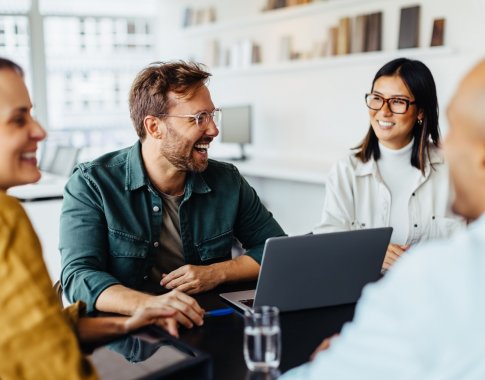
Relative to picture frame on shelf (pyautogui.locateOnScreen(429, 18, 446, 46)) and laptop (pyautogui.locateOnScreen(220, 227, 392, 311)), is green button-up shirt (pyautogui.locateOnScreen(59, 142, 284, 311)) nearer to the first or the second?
laptop (pyautogui.locateOnScreen(220, 227, 392, 311))

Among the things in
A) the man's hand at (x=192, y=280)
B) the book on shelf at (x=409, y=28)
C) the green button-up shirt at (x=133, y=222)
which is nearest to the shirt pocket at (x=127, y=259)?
the green button-up shirt at (x=133, y=222)

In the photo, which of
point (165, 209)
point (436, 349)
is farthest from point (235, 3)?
point (436, 349)

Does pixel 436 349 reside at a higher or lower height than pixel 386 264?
higher

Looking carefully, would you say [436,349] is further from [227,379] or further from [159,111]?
[159,111]

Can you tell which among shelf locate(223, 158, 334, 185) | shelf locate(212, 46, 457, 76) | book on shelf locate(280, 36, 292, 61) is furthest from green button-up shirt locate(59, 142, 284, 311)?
book on shelf locate(280, 36, 292, 61)

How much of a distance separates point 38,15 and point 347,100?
365 cm

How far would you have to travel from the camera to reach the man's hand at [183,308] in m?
1.48

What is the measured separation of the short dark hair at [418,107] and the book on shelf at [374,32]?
2040mm

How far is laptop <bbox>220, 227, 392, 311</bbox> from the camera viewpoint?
58.7 inches

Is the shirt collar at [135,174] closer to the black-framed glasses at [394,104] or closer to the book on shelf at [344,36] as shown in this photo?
the black-framed glasses at [394,104]

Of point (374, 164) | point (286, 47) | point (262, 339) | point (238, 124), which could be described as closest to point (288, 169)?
point (238, 124)

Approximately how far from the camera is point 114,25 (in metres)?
7.14

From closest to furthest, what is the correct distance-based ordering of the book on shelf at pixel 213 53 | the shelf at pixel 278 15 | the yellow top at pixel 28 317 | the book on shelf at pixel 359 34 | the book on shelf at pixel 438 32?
the yellow top at pixel 28 317
the book on shelf at pixel 438 32
the book on shelf at pixel 359 34
the shelf at pixel 278 15
the book on shelf at pixel 213 53

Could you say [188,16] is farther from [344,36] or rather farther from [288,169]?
[288,169]
